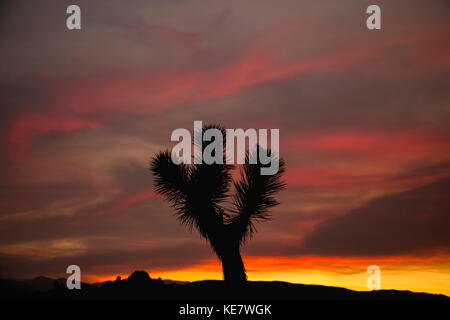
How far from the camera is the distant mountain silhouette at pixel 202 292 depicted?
11.5 m

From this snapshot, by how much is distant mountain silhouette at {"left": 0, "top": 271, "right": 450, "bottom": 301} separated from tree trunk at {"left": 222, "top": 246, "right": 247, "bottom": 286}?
0.94 ft

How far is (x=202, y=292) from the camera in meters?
11.8

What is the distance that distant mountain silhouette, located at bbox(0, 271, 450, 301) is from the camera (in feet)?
37.9

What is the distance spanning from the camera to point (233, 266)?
42.4ft

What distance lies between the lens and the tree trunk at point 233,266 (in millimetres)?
12812

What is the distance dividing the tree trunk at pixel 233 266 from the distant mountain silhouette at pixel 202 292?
29 cm

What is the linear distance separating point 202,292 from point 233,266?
1367 mm
